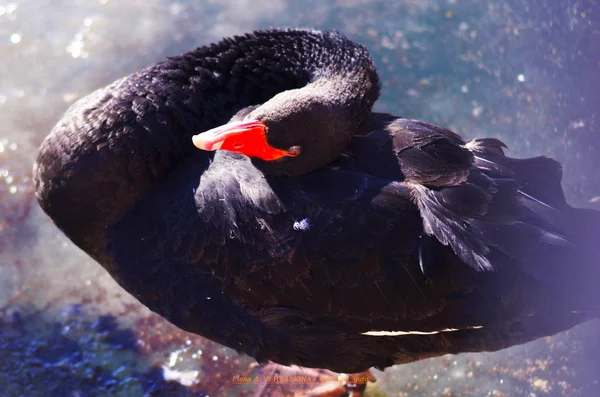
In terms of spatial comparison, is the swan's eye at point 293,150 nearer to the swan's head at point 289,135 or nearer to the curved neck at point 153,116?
the swan's head at point 289,135

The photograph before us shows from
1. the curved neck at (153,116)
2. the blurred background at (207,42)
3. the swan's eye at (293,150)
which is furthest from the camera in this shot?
the blurred background at (207,42)

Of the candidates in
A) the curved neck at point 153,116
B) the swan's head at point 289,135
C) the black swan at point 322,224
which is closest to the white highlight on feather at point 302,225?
the black swan at point 322,224

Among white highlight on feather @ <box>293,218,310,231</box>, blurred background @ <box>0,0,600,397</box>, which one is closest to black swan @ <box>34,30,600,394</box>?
white highlight on feather @ <box>293,218,310,231</box>

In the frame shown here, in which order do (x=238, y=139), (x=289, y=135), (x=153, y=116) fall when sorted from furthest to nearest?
→ (x=153, y=116)
(x=289, y=135)
(x=238, y=139)

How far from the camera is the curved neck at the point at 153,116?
326 cm

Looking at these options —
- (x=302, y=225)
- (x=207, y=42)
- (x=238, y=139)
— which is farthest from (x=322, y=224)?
(x=207, y=42)

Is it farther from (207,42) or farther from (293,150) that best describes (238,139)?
(207,42)

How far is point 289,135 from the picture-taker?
289 centimetres

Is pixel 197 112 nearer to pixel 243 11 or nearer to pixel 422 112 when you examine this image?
pixel 422 112

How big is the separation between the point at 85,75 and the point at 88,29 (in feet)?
2.04

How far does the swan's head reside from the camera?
2.81 metres

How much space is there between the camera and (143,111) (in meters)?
3.31

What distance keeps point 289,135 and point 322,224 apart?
42 centimetres

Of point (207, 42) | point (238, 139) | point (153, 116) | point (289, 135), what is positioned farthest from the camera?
point (207, 42)
